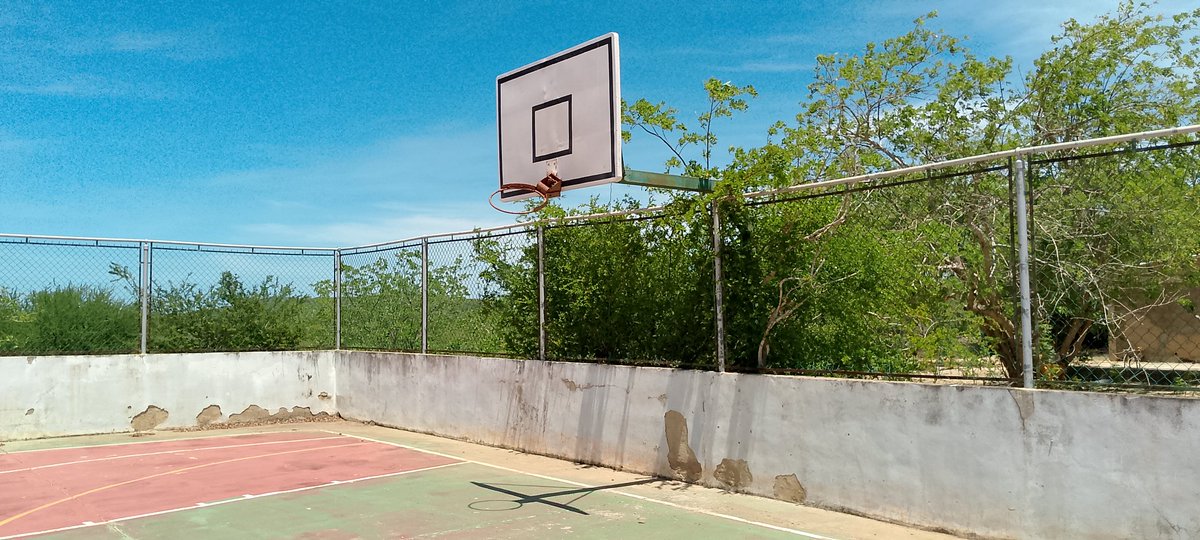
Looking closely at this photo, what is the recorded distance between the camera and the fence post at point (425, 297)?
1281cm

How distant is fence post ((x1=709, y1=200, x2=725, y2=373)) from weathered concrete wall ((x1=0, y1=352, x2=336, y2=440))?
8.50 metres

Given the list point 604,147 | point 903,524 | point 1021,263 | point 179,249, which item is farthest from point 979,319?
point 179,249

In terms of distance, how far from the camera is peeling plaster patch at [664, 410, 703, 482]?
8.45m

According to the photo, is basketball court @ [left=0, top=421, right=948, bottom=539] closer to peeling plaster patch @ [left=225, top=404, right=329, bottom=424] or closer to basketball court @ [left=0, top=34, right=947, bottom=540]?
basketball court @ [left=0, top=34, right=947, bottom=540]

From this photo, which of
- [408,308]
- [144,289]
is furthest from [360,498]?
[144,289]

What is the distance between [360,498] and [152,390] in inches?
267

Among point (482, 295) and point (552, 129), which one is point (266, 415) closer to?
point (482, 295)

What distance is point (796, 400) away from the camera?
24.9 ft

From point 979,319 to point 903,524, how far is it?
173 cm

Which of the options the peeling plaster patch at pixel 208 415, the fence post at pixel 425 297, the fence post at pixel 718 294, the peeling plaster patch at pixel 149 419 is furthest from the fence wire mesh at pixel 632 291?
the peeling plaster patch at pixel 149 419

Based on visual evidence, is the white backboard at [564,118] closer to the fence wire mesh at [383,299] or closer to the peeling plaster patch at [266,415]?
the fence wire mesh at [383,299]

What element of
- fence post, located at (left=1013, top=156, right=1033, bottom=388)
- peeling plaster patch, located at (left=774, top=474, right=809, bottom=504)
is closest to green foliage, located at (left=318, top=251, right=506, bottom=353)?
peeling plaster patch, located at (left=774, top=474, right=809, bottom=504)

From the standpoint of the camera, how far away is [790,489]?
7594 millimetres

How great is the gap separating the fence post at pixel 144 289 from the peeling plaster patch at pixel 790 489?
10246 mm
